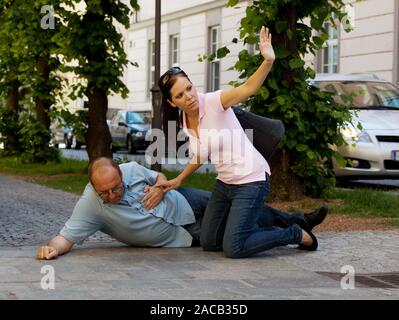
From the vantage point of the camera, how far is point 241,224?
22.9ft

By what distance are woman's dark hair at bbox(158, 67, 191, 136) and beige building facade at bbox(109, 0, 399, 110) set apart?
6.63 meters

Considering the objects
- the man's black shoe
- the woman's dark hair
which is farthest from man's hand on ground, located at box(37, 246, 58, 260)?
the man's black shoe

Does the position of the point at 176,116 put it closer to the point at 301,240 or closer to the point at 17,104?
the point at 301,240

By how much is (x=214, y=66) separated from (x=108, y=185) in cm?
2559

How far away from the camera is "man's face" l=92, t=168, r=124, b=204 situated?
6793 millimetres

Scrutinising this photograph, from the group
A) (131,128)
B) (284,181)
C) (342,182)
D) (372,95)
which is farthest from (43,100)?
(284,181)

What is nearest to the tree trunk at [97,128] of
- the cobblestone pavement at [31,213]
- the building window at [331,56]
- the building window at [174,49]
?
the cobblestone pavement at [31,213]

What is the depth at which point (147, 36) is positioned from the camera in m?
38.8

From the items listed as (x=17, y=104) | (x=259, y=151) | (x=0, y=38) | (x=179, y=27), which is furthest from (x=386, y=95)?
(x=179, y=27)

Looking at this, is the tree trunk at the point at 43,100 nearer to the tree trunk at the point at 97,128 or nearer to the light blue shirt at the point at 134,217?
the tree trunk at the point at 97,128

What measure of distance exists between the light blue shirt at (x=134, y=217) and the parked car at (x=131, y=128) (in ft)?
74.4

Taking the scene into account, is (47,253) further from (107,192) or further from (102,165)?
(102,165)

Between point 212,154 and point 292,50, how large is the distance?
4311 mm

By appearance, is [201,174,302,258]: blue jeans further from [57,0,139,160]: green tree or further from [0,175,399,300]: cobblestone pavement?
[57,0,139,160]: green tree
